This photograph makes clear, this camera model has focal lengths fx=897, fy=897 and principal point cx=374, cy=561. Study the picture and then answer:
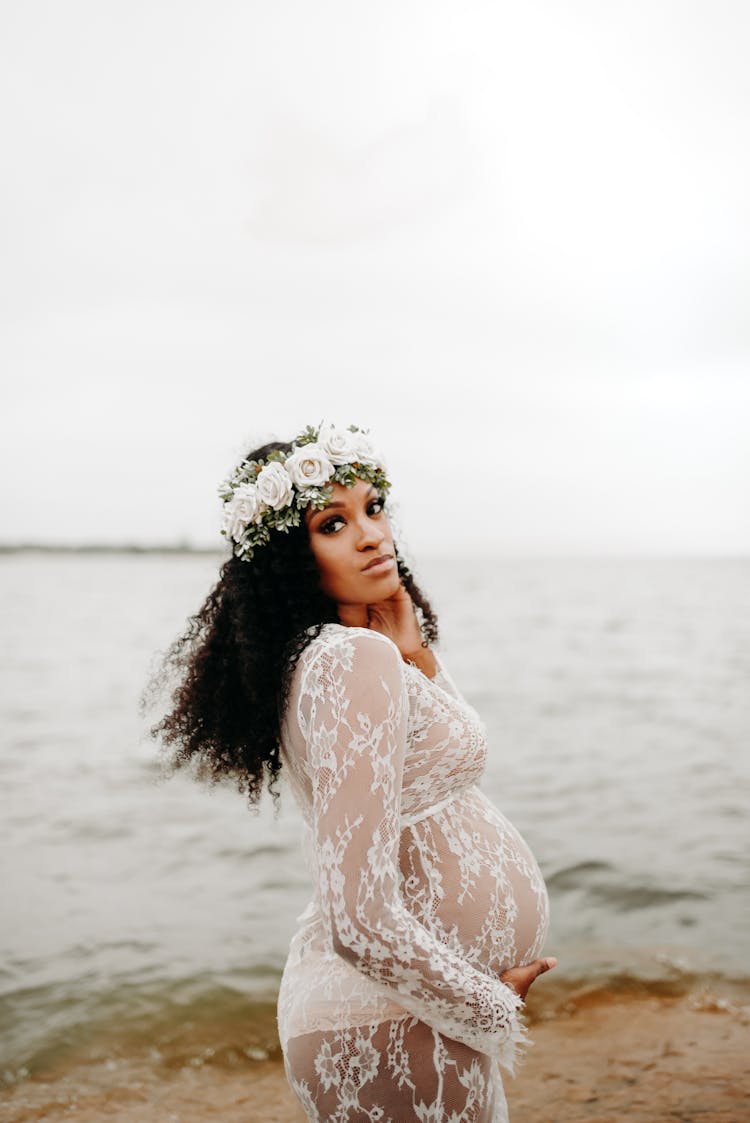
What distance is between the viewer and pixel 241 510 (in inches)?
94.3

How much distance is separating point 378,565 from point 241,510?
40 cm

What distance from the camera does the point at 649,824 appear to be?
8367 mm

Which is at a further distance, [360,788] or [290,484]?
[290,484]

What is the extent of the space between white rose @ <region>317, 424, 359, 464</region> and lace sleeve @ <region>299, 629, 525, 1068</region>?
2.03 ft

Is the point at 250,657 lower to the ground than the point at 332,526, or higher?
lower

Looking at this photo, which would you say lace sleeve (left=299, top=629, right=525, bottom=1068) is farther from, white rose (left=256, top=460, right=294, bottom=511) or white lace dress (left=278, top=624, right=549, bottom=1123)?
white rose (left=256, top=460, right=294, bottom=511)

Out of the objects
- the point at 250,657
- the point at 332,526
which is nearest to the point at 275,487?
the point at 332,526

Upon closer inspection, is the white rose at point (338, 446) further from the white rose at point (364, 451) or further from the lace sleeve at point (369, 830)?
the lace sleeve at point (369, 830)

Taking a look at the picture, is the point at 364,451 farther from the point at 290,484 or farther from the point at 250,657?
the point at 250,657

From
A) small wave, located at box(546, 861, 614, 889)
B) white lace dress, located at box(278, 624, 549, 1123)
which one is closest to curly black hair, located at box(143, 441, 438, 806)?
white lace dress, located at box(278, 624, 549, 1123)

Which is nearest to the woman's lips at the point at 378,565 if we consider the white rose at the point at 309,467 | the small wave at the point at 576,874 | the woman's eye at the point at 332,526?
the woman's eye at the point at 332,526

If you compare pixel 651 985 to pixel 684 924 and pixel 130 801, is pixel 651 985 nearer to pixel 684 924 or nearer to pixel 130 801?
pixel 684 924

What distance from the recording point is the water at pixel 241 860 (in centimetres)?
543

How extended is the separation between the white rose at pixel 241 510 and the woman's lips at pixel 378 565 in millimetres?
324
